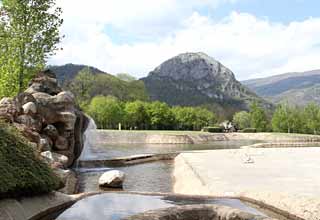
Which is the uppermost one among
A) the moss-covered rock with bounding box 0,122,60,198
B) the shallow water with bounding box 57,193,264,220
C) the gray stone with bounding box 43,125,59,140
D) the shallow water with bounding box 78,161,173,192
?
the gray stone with bounding box 43,125,59,140

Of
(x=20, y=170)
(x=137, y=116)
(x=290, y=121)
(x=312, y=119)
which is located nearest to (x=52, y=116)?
(x=20, y=170)

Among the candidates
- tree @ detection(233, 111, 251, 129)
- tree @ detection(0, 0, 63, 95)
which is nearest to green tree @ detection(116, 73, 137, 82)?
tree @ detection(233, 111, 251, 129)

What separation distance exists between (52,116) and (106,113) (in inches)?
2725

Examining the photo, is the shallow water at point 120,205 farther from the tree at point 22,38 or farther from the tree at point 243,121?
the tree at point 243,121

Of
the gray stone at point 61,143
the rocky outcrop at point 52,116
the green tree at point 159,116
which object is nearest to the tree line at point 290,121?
the green tree at point 159,116

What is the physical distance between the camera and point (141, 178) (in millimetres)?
23938

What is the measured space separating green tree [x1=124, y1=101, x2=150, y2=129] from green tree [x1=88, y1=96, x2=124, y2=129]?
1649mm

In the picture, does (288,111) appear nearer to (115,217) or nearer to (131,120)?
(131,120)

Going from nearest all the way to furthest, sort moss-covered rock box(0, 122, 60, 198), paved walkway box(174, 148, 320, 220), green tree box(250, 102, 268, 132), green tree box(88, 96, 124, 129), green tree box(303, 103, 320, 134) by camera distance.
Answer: moss-covered rock box(0, 122, 60, 198) → paved walkway box(174, 148, 320, 220) → green tree box(88, 96, 124, 129) → green tree box(303, 103, 320, 134) → green tree box(250, 102, 268, 132)

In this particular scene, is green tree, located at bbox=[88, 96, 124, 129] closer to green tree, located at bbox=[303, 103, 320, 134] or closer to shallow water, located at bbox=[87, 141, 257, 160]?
shallow water, located at bbox=[87, 141, 257, 160]

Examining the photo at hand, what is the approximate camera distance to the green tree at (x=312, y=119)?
104 metres

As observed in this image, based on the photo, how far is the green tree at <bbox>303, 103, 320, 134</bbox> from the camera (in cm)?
10431

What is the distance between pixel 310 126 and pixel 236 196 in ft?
313

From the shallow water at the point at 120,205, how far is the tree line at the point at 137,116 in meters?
78.5
